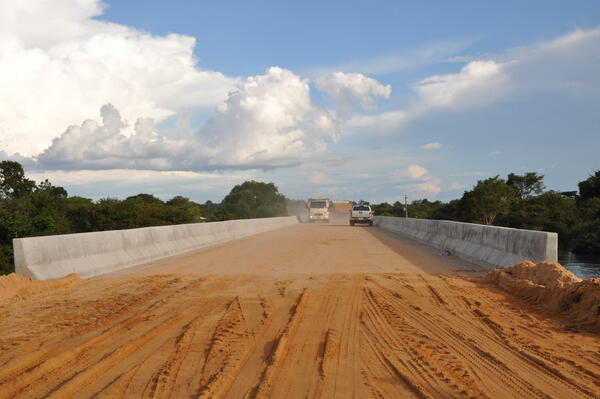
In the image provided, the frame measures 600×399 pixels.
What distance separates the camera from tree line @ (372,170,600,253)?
161 ft

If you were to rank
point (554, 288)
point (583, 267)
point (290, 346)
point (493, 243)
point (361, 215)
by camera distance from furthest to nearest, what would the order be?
point (361, 215) < point (583, 267) < point (493, 243) < point (554, 288) < point (290, 346)

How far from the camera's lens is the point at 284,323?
25.2 ft

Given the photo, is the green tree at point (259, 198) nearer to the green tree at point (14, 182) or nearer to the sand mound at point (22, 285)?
the green tree at point (14, 182)

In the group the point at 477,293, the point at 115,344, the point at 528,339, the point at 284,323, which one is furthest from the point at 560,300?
the point at 115,344

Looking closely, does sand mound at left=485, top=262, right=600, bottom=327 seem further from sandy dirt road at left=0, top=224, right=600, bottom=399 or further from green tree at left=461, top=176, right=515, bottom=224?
green tree at left=461, top=176, right=515, bottom=224

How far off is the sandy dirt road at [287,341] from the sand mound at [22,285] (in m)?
0.04

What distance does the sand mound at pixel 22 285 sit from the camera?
1055 centimetres

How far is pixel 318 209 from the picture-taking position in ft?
222

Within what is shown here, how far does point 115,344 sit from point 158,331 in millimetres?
704

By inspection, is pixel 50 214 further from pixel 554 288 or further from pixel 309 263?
pixel 554 288

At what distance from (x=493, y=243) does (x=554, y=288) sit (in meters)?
5.51

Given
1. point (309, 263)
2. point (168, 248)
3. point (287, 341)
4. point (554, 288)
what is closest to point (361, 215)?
point (168, 248)

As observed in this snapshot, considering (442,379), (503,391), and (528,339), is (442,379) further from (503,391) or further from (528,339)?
(528,339)

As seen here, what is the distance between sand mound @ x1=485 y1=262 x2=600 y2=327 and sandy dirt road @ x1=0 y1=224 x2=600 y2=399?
34cm
